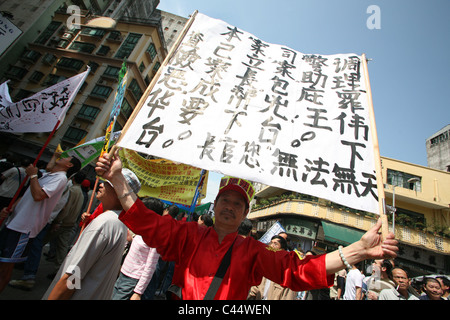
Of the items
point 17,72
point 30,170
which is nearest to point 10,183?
point 30,170

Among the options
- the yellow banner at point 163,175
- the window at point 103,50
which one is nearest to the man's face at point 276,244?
the yellow banner at point 163,175

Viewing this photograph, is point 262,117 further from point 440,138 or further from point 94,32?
point 440,138

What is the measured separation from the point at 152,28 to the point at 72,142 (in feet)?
50.1

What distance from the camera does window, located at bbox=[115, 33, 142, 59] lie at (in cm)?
2359

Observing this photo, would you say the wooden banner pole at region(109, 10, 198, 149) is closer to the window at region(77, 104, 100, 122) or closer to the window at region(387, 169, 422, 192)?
the window at region(77, 104, 100, 122)

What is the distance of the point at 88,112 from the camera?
69.3 feet

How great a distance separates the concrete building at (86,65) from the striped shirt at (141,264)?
67.5 feet

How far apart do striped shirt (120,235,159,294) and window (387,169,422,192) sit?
22.6m

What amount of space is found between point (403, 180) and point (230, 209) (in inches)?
929

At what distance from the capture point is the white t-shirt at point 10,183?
4402 mm

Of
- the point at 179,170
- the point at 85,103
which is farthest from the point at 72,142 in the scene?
the point at 179,170

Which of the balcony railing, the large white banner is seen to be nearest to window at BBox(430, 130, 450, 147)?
the balcony railing

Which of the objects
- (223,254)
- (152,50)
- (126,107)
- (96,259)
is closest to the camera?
(223,254)
